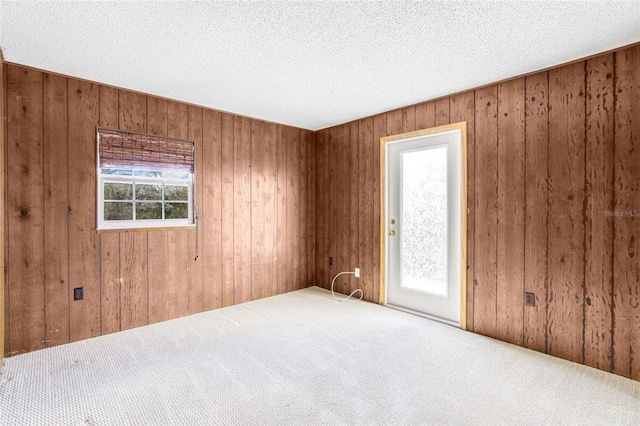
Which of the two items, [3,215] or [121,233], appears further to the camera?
[121,233]

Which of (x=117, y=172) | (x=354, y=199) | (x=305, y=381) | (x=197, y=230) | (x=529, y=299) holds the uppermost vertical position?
(x=117, y=172)

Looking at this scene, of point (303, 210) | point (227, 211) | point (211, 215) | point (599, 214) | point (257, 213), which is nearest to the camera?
point (599, 214)

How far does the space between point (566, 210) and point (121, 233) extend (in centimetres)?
384

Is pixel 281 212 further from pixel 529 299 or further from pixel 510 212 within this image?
pixel 529 299

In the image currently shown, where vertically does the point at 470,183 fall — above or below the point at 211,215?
above

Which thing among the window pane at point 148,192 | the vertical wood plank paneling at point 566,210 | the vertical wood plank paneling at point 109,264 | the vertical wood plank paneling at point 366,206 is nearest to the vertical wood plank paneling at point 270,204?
the vertical wood plank paneling at point 366,206

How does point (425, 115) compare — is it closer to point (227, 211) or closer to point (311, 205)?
point (311, 205)

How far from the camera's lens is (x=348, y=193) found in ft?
13.6

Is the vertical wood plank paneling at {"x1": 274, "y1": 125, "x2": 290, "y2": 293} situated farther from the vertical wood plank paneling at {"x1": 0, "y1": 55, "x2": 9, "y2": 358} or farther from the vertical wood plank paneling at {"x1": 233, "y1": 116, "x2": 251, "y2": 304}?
the vertical wood plank paneling at {"x1": 0, "y1": 55, "x2": 9, "y2": 358}

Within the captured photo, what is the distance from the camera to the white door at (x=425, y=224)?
3133 millimetres

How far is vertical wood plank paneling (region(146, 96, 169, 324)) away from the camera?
3158 millimetres

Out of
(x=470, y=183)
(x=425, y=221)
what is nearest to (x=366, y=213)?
(x=425, y=221)

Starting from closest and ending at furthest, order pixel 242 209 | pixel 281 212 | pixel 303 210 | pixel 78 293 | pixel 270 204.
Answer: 1. pixel 78 293
2. pixel 242 209
3. pixel 270 204
4. pixel 281 212
5. pixel 303 210

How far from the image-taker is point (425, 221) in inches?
133
